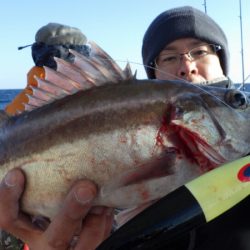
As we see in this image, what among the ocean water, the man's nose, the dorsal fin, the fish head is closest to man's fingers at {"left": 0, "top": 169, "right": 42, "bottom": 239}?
→ the dorsal fin

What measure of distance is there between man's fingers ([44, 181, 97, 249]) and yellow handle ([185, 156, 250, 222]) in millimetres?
447

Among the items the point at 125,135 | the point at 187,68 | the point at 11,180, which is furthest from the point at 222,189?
the point at 187,68

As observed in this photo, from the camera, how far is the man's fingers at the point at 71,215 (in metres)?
1.65

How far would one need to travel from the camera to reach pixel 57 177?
1.73 metres

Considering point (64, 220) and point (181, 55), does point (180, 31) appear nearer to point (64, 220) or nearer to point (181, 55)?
point (181, 55)

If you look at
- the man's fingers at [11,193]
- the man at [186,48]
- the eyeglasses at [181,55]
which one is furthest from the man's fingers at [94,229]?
the eyeglasses at [181,55]

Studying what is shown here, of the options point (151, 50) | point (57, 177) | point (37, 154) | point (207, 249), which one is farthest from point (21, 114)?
point (151, 50)

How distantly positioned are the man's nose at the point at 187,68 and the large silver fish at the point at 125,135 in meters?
0.92

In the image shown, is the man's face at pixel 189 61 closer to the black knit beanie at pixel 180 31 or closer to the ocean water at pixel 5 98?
the black knit beanie at pixel 180 31

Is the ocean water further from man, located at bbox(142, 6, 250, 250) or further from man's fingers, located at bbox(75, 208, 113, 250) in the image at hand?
man's fingers, located at bbox(75, 208, 113, 250)

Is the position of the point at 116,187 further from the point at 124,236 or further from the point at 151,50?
the point at 151,50

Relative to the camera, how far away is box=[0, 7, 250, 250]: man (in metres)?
1.67

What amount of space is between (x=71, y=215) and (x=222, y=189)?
0.71 meters

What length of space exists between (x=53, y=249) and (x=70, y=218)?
0.27m
